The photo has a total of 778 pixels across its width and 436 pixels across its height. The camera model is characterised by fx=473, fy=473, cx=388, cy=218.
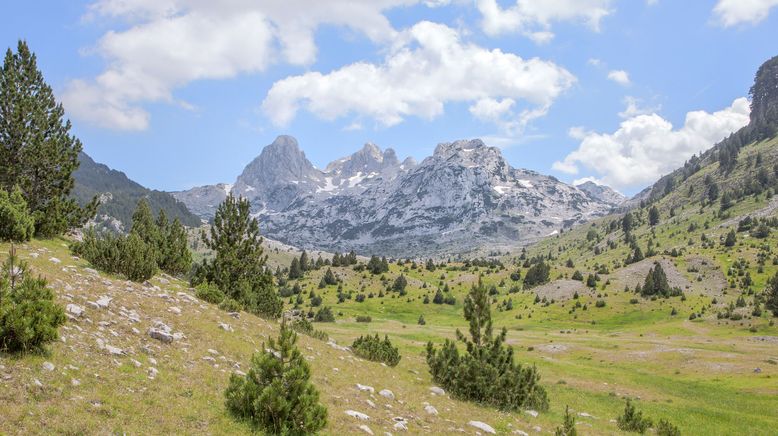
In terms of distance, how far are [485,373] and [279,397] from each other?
13.8 m

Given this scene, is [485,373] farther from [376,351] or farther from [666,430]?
[666,430]

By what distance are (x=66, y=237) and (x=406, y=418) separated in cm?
2912

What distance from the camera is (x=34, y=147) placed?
1246 inches

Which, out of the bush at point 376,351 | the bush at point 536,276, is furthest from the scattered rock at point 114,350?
the bush at point 536,276

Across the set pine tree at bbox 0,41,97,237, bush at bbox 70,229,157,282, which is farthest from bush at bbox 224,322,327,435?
pine tree at bbox 0,41,97,237

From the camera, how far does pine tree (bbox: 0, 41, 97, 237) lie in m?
31.0

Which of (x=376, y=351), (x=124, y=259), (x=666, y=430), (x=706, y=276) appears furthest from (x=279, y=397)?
(x=706, y=276)

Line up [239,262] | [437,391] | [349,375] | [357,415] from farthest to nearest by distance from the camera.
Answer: [239,262] < [437,391] < [349,375] < [357,415]

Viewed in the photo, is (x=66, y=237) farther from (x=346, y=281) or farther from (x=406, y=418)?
(x=346, y=281)

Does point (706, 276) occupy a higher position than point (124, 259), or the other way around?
point (706, 276)

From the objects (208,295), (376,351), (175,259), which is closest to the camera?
(208,295)

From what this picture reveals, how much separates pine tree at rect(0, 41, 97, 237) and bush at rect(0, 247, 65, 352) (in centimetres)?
2135

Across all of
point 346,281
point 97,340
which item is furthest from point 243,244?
point 346,281

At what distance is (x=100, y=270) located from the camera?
23109 millimetres
